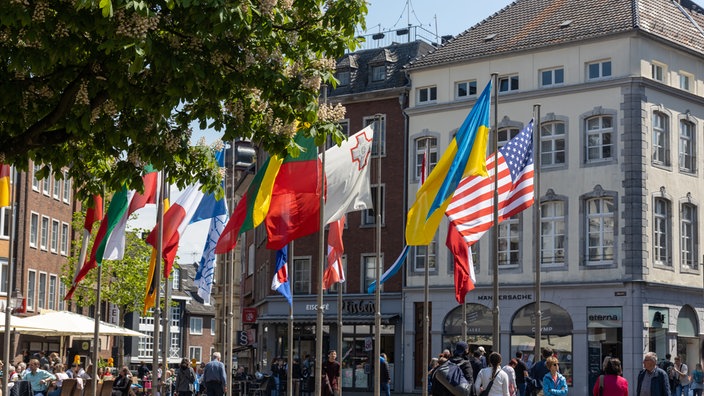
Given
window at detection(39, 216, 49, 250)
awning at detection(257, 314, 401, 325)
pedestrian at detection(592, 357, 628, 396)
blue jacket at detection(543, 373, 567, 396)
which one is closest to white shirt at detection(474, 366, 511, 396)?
pedestrian at detection(592, 357, 628, 396)

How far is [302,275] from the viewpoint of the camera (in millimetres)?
58438

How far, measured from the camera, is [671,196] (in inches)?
1857

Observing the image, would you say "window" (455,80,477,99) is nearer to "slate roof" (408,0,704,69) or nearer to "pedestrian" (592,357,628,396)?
"slate roof" (408,0,704,69)

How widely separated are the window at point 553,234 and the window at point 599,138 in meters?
2.30

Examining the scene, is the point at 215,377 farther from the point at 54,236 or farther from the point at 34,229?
the point at 54,236

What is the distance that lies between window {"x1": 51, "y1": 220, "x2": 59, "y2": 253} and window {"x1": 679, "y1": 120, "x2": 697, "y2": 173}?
1350 inches

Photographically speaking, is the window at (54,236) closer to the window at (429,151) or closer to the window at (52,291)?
the window at (52,291)

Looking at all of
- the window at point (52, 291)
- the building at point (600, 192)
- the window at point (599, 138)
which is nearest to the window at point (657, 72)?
the building at point (600, 192)

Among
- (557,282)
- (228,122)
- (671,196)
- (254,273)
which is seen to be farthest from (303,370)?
(228,122)

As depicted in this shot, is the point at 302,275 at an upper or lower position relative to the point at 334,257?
upper

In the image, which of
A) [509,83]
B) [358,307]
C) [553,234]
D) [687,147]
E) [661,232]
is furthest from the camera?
[358,307]

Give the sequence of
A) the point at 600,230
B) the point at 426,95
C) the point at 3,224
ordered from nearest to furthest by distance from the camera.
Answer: the point at 600,230 → the point at 426,95 → the point at 3,224

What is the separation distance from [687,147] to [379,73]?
15.2m

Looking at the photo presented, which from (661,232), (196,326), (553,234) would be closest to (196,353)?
(196,326)
